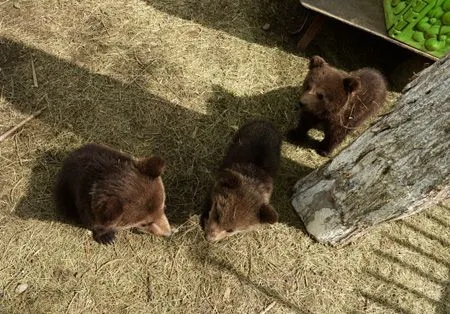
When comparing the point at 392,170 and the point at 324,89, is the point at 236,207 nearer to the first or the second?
the point at 392,170

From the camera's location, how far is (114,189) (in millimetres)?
3408

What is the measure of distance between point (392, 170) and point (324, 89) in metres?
1.48

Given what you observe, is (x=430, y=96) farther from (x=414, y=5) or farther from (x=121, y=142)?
(x=121, y=142)

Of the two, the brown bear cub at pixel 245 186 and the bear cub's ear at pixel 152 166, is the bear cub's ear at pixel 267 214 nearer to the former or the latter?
the brown bear cub at pixel 245 186

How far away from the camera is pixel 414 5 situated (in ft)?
17.3

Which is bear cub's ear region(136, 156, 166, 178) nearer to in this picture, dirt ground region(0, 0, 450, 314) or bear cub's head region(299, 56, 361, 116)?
dirt ground region(0, 0, 450, 314)

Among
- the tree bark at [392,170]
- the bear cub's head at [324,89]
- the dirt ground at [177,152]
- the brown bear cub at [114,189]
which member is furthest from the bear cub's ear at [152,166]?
the bear cub's head at [324,89]

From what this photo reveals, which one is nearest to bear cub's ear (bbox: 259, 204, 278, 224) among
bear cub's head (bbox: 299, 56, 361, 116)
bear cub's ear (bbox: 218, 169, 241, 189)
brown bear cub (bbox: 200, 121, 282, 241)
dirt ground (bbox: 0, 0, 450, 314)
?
brown bear cub (bbox: 200, 121, 282, 241)

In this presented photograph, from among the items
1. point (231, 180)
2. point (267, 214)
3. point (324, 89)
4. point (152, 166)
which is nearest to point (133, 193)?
point (152, 166)

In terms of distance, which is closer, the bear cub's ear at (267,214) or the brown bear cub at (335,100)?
the bear cub's ear at (267,214)

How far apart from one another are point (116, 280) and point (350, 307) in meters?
2.56

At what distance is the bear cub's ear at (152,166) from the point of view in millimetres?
3479

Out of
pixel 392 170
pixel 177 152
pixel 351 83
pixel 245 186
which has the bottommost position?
pixel 177 152

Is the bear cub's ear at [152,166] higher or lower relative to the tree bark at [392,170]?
lower
